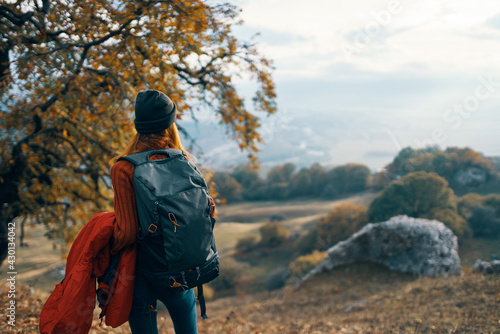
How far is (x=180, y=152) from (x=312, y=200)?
5154 centimetres

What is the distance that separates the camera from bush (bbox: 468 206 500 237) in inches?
782

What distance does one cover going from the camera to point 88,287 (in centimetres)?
211

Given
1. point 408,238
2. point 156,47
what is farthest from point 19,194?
point 408,238

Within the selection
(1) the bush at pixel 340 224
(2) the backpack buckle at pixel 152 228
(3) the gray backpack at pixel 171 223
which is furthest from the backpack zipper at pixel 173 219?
(1) the bush at pixel 340 224

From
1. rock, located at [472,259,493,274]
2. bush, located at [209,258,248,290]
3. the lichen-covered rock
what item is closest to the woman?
rock, located at [472,259,493,274]

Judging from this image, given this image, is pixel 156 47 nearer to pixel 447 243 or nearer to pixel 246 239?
pixel 447 243

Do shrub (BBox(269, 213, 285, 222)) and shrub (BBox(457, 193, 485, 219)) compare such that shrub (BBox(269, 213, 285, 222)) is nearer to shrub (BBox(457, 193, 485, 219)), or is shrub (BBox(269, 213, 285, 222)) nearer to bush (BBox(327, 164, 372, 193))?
bush (BBox(327, 164, 372, 193))

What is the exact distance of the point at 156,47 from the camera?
4.81m

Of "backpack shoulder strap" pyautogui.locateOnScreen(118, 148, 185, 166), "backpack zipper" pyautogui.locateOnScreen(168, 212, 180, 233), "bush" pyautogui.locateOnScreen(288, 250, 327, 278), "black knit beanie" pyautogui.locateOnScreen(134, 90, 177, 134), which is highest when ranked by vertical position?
"black knit beanie" pyautogui.locateOnScreen(134, 90, 177, 134)

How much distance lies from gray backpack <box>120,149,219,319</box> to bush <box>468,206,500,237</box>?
75.0 ft

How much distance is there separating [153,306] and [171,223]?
28.5 inches

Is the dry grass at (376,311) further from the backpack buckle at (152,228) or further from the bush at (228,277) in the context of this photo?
the bush at (228,277)

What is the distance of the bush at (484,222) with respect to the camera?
65.2 feet

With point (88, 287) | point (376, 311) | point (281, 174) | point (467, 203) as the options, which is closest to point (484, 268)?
point (376, 311)
